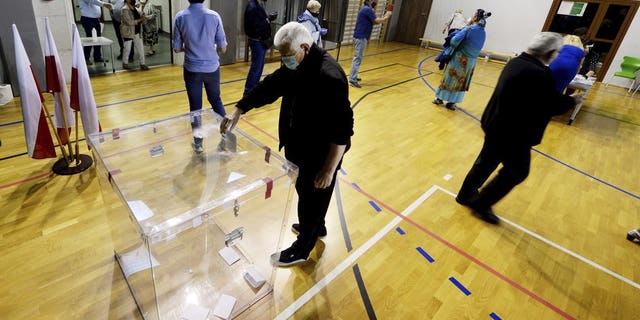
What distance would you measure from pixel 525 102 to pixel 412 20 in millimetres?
10444

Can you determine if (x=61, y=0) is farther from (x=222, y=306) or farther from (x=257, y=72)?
(x=222, y=306)

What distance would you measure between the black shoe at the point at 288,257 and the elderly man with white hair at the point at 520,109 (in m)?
1.68

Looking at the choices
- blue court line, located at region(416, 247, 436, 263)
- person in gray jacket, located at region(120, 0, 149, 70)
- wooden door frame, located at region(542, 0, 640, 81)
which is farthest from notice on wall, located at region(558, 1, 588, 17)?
person in gray jacket, located at region(120, 0, 149, 70)

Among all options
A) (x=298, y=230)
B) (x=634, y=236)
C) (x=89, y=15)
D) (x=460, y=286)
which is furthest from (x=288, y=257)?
(x=89, y=15)

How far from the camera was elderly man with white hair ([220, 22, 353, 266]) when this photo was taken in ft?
5.08

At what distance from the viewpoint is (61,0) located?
4309 mm

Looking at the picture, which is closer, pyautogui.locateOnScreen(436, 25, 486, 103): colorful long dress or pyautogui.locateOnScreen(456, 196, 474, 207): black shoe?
pyautogui.locateOnScreen(456, 196, 474, 207): black shoe

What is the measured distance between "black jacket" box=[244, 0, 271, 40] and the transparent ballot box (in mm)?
2495

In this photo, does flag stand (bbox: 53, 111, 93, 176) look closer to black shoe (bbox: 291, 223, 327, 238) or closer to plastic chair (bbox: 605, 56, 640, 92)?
black shoe (bbox: 291, 223, 327, 238)

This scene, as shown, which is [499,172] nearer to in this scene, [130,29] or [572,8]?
[130,29]

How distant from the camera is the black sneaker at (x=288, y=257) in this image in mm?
2169

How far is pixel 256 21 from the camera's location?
14.9ft

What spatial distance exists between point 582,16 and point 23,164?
11974 millimetres

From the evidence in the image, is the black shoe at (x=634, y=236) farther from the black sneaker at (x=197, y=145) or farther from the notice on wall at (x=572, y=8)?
the notice on wall at (x=572, y=8)
